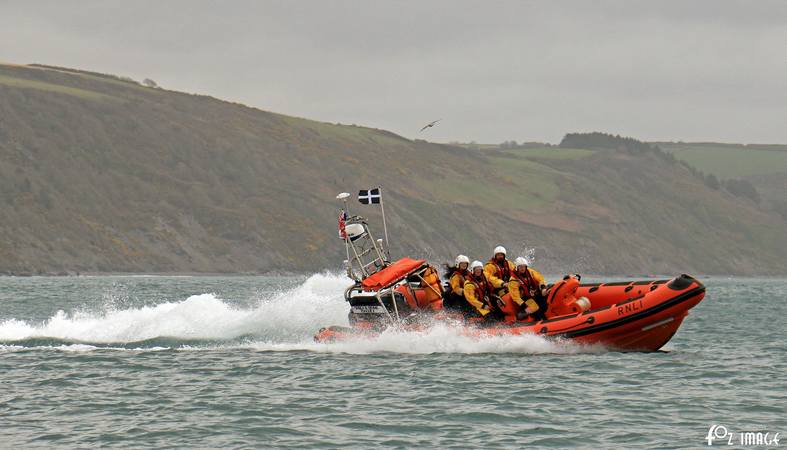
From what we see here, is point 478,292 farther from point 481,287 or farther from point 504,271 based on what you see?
point 504,271

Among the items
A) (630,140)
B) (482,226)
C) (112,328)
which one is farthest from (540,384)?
(630,140)

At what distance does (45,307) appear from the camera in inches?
1752

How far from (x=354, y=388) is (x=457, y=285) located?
202 inches

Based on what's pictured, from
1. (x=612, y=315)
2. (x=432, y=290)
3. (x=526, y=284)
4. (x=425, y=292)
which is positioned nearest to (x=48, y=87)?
(x=425, y=292)

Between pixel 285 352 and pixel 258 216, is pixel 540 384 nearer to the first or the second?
pixel 285 352

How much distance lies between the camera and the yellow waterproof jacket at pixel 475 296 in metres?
23.7

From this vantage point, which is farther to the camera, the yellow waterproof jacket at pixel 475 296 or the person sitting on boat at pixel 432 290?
the person sitting on boat at pixel 432 290

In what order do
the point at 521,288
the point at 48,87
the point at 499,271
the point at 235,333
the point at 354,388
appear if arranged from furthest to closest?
the point at 48,87 < the point at 235,333 < the point at 499,271 < the point at 521,288 < the point at 354,388

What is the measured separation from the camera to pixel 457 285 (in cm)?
2412

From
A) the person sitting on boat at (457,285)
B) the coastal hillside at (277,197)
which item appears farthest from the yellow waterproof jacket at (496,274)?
the coastal hillside at (277,197)

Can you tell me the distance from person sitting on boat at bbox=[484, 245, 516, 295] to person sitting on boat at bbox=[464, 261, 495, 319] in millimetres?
141

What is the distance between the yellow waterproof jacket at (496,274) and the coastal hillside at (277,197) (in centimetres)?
7400

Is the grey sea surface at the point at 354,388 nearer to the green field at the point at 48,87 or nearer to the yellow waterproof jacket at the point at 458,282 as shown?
the yellow waterproof jacket at the point at 458,282

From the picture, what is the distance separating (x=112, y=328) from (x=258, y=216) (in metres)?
84.2
